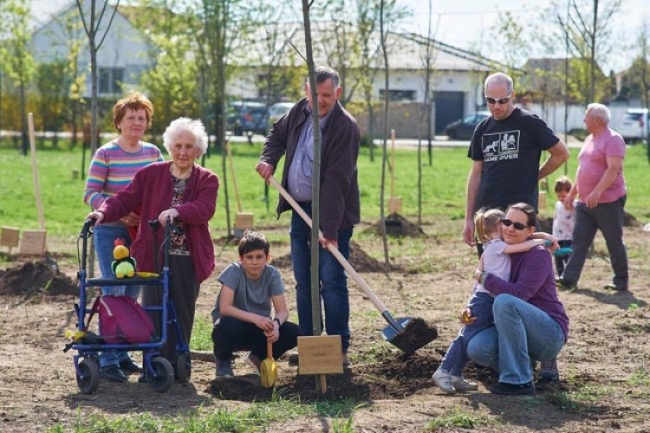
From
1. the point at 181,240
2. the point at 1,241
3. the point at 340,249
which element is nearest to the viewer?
the point at 181,240

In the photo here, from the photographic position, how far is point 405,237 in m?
15.4

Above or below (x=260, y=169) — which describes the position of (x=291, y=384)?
below

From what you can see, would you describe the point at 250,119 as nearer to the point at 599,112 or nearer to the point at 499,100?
the point at 599,112

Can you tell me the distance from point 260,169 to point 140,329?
1.24 metres

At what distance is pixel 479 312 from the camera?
251 inches

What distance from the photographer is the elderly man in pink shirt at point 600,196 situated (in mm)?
10156

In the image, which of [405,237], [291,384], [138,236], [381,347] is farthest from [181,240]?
[405,237]

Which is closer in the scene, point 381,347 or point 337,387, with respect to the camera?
point 337,387

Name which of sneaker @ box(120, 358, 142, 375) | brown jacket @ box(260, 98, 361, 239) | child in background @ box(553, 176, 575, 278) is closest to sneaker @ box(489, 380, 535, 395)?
brown jacket @ box(260, 98, 361, 239)

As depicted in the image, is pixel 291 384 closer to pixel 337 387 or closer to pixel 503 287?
pixel 337 387

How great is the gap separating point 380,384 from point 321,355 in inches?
24.0

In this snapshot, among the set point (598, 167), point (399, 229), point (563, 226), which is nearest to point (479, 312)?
point (598, 167)

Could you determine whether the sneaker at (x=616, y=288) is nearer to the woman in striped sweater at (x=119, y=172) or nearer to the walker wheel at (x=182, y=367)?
the woman in striped sweater at (x=119, y=172)

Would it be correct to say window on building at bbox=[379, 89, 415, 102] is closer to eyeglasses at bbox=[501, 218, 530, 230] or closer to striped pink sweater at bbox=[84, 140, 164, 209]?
striped pink sweater at bbox=[84, 140, 164, 209]
